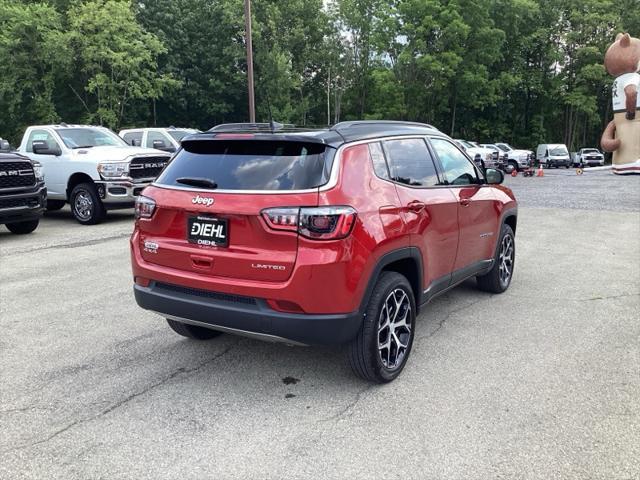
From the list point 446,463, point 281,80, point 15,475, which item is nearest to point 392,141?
point 446,463

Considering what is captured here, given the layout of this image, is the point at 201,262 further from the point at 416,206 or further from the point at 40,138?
the point at 40,138

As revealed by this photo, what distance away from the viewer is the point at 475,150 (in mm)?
28031

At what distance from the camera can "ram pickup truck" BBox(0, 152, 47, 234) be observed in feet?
30.5

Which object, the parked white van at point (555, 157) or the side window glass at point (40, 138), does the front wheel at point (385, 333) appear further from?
the parked white van at point (555, 157)

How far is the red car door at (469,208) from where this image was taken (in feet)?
15.9

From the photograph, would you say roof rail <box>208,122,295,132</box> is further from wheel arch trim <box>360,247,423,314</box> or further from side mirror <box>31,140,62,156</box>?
side mirror <box>31,140,62,156</box>

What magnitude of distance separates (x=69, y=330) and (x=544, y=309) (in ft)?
14.8

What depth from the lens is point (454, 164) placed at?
16.6 feet

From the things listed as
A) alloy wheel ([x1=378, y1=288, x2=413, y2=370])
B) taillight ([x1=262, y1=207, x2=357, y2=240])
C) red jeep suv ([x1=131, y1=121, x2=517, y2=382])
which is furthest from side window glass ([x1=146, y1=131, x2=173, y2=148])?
taillight ([x1=262, y1=207, x2=357, y2=240])

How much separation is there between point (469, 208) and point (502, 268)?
142cm

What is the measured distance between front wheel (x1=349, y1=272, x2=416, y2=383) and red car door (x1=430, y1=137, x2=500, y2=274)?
3.40 feet

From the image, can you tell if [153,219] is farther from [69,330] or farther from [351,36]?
[351,36]

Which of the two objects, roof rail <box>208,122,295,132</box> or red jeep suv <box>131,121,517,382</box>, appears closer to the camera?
red jeep suv <box>131,121,517,382</box>

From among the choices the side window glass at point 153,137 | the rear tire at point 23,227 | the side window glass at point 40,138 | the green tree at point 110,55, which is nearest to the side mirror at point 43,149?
the side window glass at point 40,138
